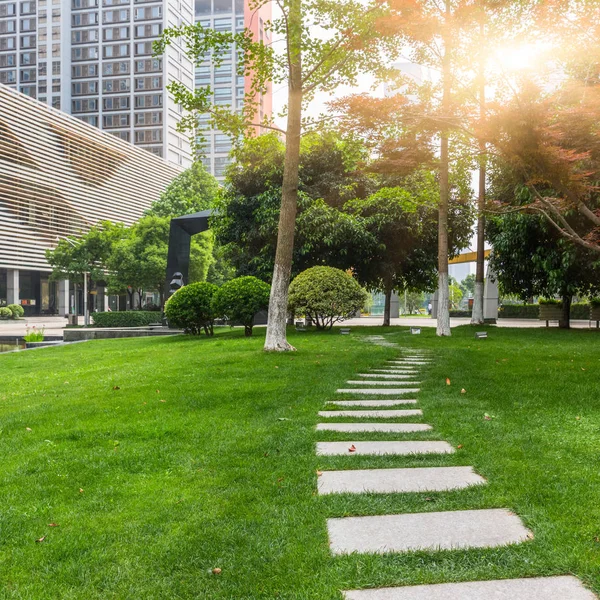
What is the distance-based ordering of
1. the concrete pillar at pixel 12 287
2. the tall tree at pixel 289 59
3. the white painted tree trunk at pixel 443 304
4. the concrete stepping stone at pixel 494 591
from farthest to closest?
the concrete pillar at pixel 12 287, the white painted tree trunk at pixel 443 304, the tall tree at pixel 289 59, the concrete stepping stone at pixel 494 591

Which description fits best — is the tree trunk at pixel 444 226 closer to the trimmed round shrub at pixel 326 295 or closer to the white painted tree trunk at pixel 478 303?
the trimmed round shrub at pixel 326 295

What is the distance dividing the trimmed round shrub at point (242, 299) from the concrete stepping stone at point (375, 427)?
10124 millimetres

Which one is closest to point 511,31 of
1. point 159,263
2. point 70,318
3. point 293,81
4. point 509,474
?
point 293,81

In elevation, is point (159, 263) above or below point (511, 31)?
below

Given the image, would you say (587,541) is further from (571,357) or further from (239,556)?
(571,357)

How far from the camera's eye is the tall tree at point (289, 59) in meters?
10.2

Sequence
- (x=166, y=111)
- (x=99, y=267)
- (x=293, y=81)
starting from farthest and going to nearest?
1. (x=166, y=111)
2. (x=99, y=267)
3. (x=293, y=81)

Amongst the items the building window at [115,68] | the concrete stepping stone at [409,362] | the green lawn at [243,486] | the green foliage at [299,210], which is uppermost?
the building window at [115,68]

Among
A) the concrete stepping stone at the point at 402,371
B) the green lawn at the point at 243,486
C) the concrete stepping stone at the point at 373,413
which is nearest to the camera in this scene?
the green lawn at the point at 243,486

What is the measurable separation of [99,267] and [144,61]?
44.5 metres

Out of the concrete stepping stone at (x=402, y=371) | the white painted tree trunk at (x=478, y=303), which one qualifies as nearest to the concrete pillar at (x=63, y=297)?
the white painted tree trunk at (x=478, y=303)

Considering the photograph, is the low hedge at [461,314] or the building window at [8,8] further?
the building window at [8,8]

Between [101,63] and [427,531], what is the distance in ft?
271

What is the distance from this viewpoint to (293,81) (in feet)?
35.5
